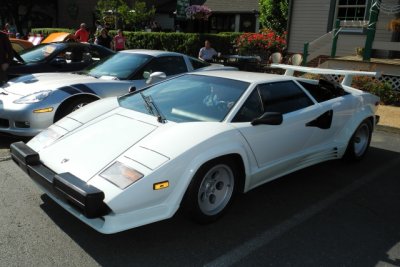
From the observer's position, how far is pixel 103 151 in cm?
336

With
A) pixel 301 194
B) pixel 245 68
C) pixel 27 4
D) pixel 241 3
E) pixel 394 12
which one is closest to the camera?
pixel 301 194

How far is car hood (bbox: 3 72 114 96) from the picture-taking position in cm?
588

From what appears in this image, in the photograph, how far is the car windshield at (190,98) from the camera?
385 centimetres

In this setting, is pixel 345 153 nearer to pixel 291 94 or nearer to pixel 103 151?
pixel 291 94

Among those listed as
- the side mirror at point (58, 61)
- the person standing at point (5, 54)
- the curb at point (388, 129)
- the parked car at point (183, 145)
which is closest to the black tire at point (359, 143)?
the parked car at point (183, 145)

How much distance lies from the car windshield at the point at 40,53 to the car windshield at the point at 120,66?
126 centimetres

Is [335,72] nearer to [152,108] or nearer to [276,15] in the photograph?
[152,108]

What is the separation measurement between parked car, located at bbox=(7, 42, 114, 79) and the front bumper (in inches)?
173

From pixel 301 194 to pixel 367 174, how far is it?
1.26 metres

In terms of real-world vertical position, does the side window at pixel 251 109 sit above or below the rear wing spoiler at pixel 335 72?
below

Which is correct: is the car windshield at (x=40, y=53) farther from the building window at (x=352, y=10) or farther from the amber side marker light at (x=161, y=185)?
the building window at (x=352, y=10)

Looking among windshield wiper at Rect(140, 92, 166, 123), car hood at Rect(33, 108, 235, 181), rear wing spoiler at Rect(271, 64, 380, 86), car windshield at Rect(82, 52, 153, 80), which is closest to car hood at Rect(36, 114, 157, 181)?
car hood at Rect(33, 108, 235, 181)

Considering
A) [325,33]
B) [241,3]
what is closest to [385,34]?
[325,33]

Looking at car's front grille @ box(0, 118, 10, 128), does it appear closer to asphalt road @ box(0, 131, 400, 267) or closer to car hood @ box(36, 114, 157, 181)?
asphalt road @ box(0, 131, 400, 267)
